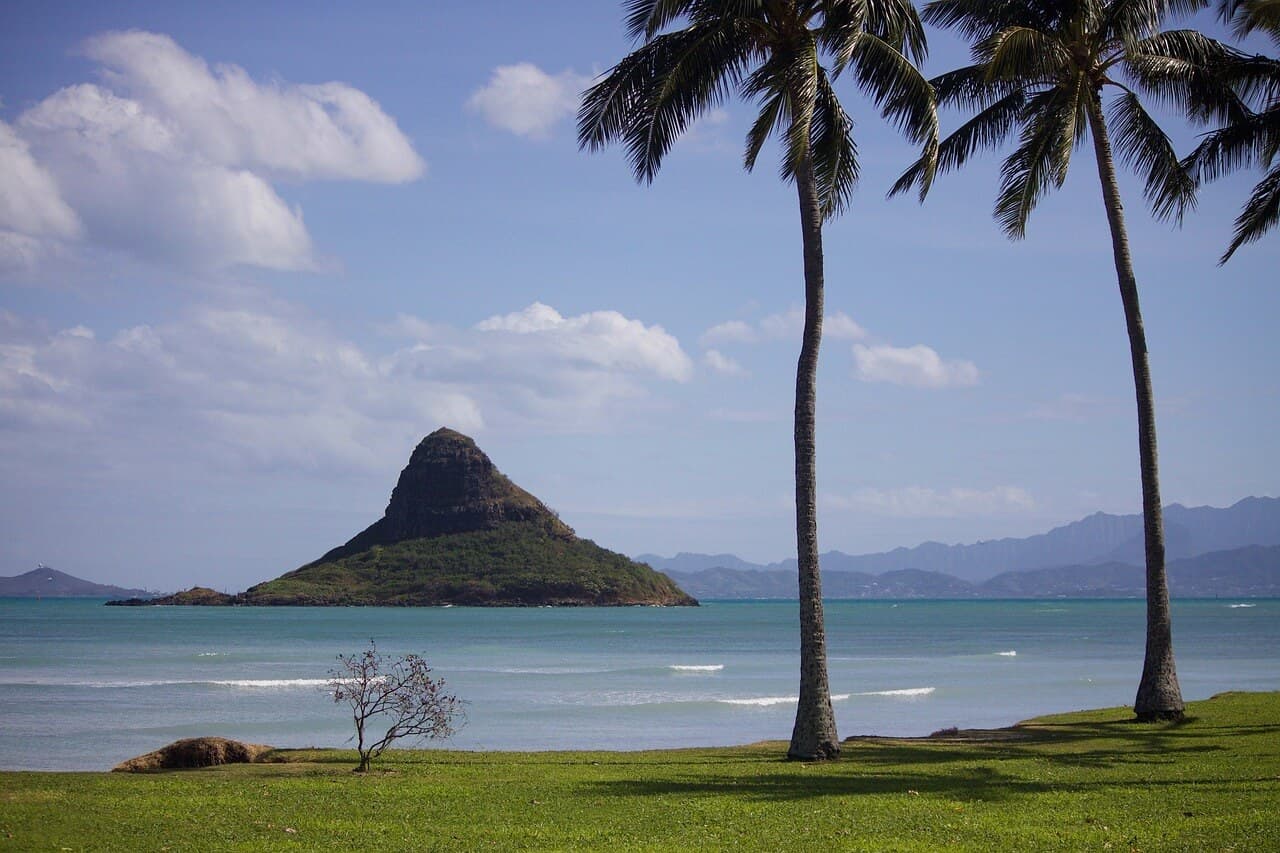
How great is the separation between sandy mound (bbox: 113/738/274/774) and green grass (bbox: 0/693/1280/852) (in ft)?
2.23

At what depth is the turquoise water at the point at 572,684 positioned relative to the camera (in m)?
26.2

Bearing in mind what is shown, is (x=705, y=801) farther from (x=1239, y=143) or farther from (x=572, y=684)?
(x=572, y=684)

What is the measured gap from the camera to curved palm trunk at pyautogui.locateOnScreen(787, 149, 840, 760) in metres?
16.2

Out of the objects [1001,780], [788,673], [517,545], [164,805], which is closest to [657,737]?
[1001,780]

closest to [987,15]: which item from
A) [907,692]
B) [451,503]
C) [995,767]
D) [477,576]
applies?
[995,767]

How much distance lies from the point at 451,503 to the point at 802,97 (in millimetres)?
159545

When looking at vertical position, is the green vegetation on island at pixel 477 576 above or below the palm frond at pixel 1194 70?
below

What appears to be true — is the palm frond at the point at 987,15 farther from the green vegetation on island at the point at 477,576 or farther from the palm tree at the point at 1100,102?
the green vegetation on island at the point at 477,576

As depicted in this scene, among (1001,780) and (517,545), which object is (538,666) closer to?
(1001,780)

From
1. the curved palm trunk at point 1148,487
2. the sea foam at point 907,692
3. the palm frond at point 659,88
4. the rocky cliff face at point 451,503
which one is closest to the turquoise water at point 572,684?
the sea foam at point 907,692

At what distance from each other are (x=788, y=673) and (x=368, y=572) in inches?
4974

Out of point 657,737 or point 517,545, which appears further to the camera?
point 517,545

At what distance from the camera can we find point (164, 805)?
12836 millimetres

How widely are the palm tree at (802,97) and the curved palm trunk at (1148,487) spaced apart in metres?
5.12
